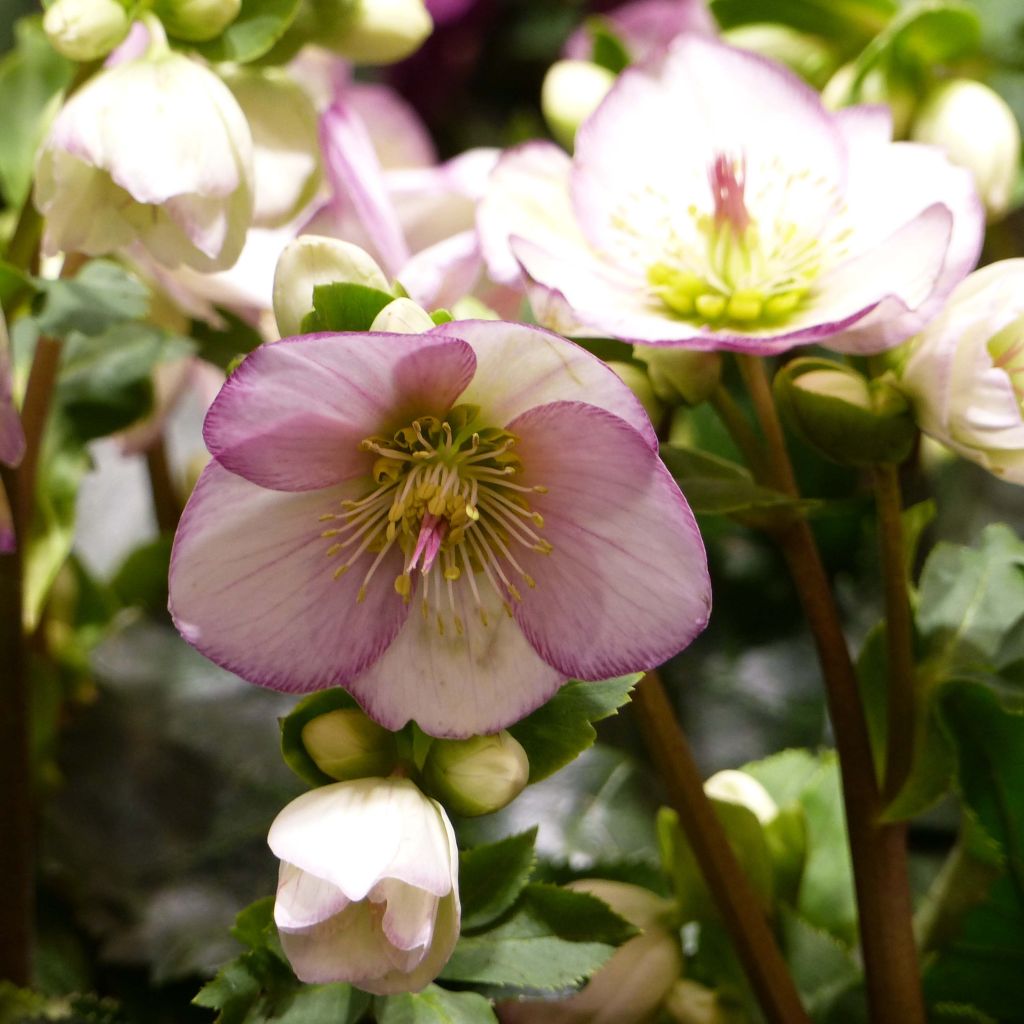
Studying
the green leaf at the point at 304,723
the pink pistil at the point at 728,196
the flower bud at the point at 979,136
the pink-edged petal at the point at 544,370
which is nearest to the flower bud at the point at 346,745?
the green leaf at the point at 304,723

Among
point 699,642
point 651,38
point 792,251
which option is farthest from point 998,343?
point 651,38

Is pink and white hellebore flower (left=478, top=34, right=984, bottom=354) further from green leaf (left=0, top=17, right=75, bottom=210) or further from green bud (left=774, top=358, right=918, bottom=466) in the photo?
green leaf (left=0, top=17, right=75, bottom=210)

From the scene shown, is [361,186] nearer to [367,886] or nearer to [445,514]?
[445,514]

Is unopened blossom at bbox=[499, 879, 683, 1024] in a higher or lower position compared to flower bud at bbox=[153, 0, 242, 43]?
lower

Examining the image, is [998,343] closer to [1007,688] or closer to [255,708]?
[1007,688]

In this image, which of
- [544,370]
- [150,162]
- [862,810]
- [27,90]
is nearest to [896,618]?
[862,810]

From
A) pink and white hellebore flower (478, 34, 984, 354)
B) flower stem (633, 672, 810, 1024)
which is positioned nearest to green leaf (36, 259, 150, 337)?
pink and white hellebore flower (478, 34, 984, 354)
